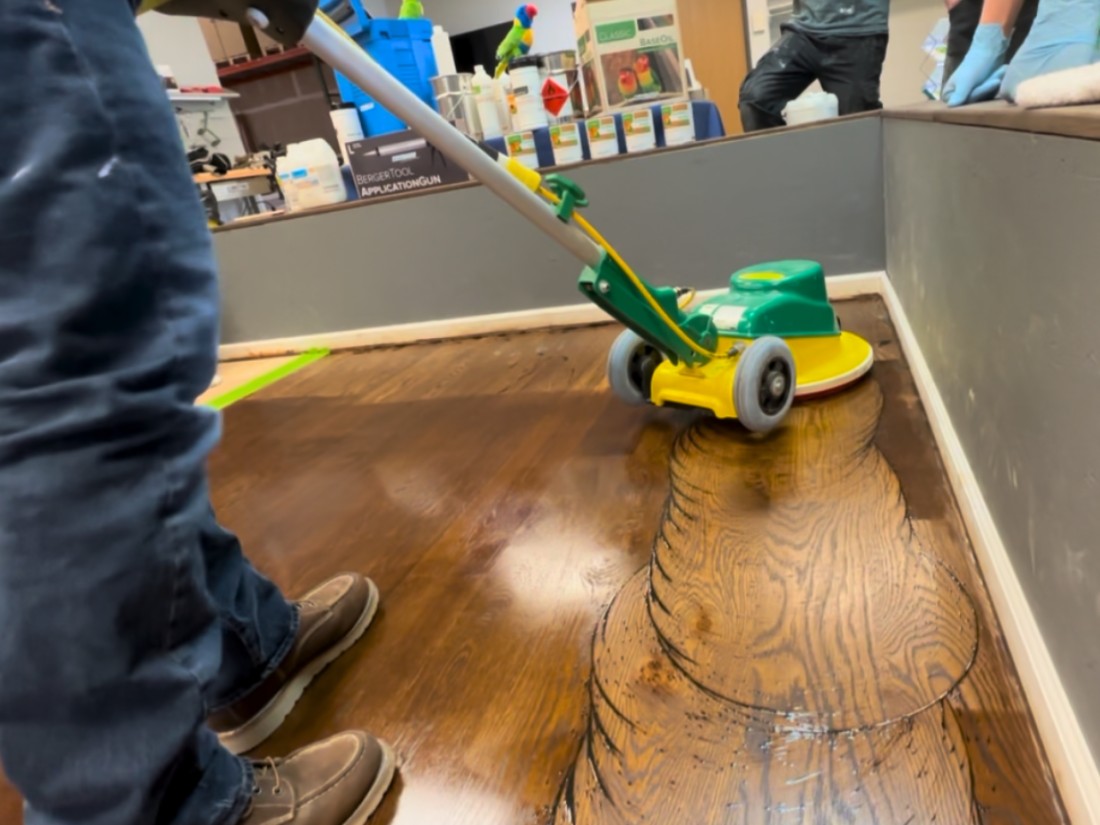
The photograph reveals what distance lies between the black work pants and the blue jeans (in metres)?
1.99

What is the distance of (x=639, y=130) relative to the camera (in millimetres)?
1777

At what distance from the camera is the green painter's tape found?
1899mm

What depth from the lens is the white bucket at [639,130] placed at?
1.77 metres

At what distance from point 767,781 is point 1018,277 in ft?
1.51

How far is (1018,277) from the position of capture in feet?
1.91

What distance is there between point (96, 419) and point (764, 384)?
0.89 metres

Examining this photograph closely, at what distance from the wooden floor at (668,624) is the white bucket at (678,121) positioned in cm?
79

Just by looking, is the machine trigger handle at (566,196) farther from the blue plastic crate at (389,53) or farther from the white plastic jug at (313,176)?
the white plastic jug at (313,176)

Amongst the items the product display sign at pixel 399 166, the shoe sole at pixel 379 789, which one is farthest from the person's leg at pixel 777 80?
the shoe sole at pixel 379 789

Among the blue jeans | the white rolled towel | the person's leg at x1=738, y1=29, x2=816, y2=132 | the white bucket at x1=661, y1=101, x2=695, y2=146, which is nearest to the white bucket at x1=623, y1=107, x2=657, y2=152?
the white bucket at x1=661, y1=101, x2=695, y2=146

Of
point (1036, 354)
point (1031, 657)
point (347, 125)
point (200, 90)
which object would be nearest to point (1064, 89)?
point (1036, 354)

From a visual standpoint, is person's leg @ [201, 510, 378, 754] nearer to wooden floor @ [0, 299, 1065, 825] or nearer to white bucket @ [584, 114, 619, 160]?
wooden floor @ [0, 299, 1065, 825]

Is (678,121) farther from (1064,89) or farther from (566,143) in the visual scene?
(1064,89)

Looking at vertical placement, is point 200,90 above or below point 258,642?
above
